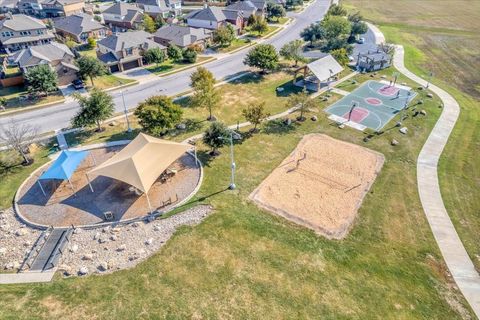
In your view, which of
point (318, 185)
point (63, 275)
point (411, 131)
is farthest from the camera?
point (411, 131)

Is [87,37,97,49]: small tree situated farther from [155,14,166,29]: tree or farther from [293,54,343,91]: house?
[293,54,343,91]: house

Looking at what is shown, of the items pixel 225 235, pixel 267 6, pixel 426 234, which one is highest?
pixel 267 6

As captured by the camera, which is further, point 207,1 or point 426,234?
point 207,1

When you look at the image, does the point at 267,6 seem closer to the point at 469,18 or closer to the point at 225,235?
the point at 469,18

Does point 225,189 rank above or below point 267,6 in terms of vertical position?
below

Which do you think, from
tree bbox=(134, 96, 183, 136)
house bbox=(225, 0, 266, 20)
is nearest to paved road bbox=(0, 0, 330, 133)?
tree bbox=(134, 96, 183, 136)

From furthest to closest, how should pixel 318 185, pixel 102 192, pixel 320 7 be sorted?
pixel 320 7 < pixel 318 185 < pixel 102 192

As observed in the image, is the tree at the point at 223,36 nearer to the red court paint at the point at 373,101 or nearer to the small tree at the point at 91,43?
the small tree at the point at 91,43

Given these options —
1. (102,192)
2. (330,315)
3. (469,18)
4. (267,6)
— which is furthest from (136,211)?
(469,18)

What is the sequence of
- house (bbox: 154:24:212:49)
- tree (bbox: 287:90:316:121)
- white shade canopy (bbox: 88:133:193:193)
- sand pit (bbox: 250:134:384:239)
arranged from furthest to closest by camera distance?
house (bbox: 154:24:212:49), tree (bbox: 287:90:316:121), sand pit (bbox: 250:134:384:239), white shade canopy (bbox: 88:133:193:193)
